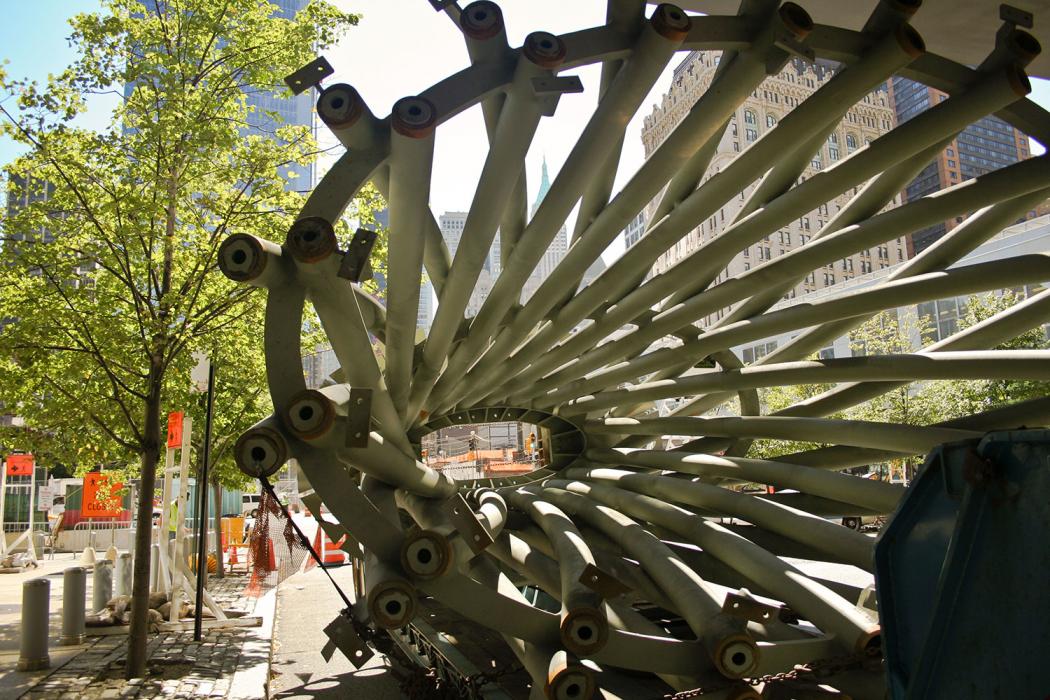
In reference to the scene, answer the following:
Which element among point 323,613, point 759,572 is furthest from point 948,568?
point 323,613

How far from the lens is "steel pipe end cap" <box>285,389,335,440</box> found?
4.37m

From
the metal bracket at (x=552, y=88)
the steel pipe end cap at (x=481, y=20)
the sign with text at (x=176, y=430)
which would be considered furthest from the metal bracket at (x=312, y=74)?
the sign with text at (x=176, y=430)

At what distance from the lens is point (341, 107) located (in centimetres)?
467

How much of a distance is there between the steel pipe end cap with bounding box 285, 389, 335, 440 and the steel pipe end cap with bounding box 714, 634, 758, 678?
8.33 feet

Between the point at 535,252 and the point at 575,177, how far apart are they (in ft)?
2.31

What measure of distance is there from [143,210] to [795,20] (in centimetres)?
861

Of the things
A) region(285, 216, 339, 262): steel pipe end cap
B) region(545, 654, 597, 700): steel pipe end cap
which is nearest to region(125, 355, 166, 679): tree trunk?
region(285, 216, 339, 262): steel pipe end cap

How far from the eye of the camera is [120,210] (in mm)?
10539

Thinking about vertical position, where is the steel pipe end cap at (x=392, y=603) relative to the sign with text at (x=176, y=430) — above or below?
below

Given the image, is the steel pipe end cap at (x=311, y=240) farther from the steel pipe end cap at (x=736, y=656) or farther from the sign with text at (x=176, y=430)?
the sign with text at (x=176, y=430)

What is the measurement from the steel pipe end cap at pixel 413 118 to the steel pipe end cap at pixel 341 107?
0.22 m

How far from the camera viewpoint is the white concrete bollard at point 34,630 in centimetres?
1003

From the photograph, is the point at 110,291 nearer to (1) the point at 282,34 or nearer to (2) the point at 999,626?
(1) the point at 282,34

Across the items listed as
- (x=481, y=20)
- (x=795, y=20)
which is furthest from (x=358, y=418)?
(x=795, y=20)
